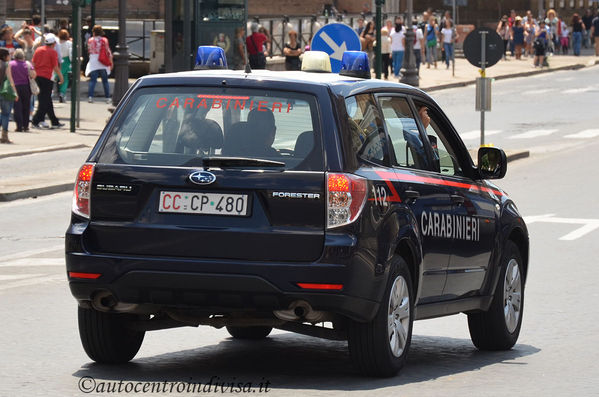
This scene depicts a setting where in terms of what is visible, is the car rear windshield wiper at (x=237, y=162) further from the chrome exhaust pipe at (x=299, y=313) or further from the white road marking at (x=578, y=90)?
the white road marking at (x=578, y=90)

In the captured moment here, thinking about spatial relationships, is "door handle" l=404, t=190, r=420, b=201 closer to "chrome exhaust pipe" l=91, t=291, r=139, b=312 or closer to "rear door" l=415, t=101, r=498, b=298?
"rear door" l=415, t=101, r=498, b=298

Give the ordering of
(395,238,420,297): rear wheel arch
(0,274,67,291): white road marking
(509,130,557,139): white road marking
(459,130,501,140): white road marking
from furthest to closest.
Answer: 1. (509,130,557,139): white road marking
2. (459,130,501,140): white road marking
3. (0,274,67,291): white road marking
4. (395,238,420,297): rear wheel arch

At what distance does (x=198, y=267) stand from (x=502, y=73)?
4695 cm

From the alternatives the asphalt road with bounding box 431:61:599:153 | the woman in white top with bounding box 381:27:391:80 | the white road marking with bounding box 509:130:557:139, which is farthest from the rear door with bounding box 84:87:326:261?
the woman in white top with bounding box 381:27:391:80

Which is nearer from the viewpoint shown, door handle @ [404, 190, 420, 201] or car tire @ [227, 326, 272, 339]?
door handle @ [404, 190, 420, 201]

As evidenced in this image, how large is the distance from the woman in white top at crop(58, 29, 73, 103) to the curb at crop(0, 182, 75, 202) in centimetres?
1329

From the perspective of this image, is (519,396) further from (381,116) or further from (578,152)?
(578,152)

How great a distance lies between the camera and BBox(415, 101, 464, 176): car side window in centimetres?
907

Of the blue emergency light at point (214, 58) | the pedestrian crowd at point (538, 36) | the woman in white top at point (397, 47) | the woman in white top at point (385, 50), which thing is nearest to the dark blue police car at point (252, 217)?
the blue emergency light at point (214, 58)

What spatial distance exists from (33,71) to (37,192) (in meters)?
7.67

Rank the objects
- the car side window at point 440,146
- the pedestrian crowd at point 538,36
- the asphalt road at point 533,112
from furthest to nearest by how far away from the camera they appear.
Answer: the pedestrian crowd at point 538,36 → the asphalt road at point 533,112 → the car side window at point 440,146

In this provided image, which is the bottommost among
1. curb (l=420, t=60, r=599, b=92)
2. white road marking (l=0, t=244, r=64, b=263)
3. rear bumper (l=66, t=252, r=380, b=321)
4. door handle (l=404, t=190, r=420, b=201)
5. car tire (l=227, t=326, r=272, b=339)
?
white road marking (l=0, t=244, r=64, b=263)

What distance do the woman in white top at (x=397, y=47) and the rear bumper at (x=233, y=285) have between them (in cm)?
3863

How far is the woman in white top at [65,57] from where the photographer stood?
34531mm
